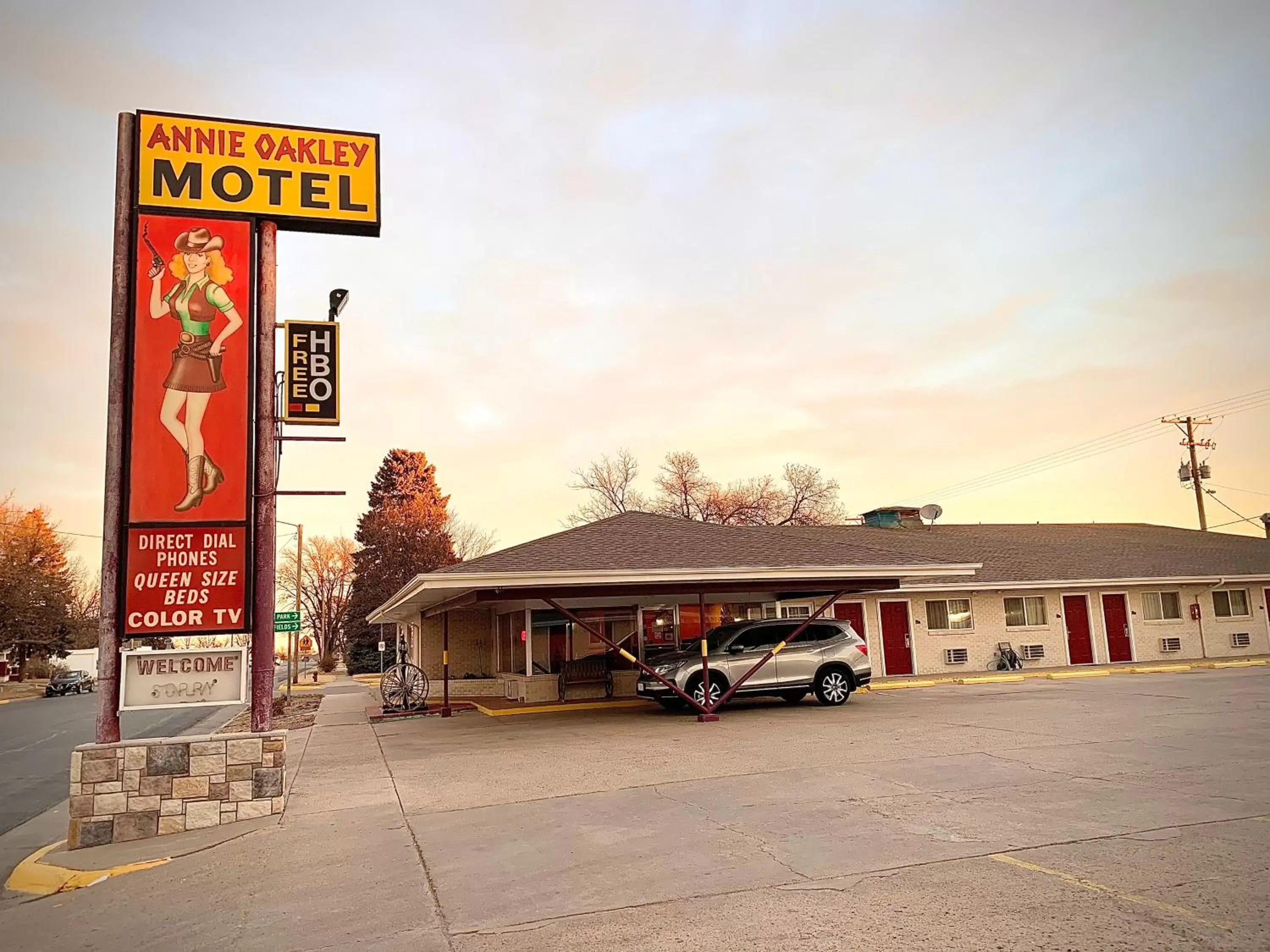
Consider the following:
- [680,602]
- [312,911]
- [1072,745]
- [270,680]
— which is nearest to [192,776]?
[270,680]

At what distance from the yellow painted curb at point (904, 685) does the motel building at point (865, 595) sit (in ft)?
7.61

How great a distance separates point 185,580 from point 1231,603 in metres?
32.8

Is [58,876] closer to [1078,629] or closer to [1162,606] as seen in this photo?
[1078,629]

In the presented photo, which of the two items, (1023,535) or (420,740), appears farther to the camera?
(1023,535)

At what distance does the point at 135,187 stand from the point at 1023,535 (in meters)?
31.9

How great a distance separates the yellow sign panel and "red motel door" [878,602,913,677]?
20787mm

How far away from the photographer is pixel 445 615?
2202 centimetres

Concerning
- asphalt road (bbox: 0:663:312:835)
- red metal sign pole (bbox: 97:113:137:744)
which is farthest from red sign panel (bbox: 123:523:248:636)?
asphalt road (bbox: 0:663:312:835)

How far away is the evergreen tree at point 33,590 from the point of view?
48812 mm

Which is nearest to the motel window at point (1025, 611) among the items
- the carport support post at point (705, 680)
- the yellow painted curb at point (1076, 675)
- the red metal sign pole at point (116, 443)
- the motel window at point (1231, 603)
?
Result: the yellow painted curb at point (1076, 675)

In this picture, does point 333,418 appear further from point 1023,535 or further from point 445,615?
point 1023,535

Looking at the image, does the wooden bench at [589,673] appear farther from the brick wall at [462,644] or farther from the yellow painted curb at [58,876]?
the yellow painted curb at [58,876]

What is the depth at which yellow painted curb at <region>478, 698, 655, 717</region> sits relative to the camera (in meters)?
20.2

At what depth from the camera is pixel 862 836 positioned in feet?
23.6
